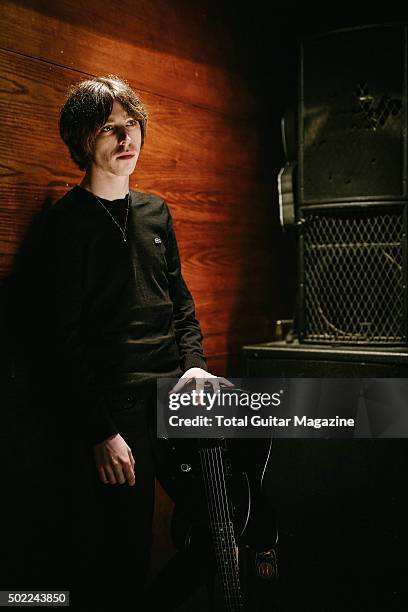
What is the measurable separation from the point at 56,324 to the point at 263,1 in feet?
6.48

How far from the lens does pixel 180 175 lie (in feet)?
8.77

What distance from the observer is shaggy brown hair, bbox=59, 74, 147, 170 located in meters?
1.88

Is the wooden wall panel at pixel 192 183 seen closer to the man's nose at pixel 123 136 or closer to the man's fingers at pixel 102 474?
the man's nose at pixel 123 136

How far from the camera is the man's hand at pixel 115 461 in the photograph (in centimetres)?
178

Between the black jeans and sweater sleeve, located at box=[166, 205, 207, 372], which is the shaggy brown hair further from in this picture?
the black jeans

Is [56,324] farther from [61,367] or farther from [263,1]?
[263,1]

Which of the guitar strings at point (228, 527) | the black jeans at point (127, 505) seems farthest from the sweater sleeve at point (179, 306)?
the guitar strings at point (228, 527)

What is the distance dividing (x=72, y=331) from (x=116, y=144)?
1.69 ft

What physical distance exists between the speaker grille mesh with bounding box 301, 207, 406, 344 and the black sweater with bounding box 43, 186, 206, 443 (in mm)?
731

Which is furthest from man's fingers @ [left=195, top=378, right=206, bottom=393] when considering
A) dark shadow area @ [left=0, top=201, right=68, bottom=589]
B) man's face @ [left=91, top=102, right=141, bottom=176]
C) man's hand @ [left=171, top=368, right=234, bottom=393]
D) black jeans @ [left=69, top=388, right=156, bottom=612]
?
man's face @ [left=91, top=102, right=141, bottom=176]

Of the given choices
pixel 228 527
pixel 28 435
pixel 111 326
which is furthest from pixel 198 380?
pixel 28 435

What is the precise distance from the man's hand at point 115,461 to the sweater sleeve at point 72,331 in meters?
0.03

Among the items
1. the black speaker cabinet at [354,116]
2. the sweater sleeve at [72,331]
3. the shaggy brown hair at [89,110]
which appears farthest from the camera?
the black speaker cabinet at [354,116]

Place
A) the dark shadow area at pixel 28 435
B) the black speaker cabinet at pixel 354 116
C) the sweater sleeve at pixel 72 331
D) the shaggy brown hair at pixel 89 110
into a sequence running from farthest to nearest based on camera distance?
1. the black speaker cabinet at pixel 354 116
2. the dark shadow area at pixel 28 435
3. the shaggy brown hair at pixel 89 110
4. the sweater sleeve at pixel 72 331
